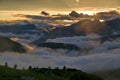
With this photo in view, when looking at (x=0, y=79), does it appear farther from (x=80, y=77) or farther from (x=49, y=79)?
(x=80, y=77)

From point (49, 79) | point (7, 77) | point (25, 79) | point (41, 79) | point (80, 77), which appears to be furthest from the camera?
point (80, 77)

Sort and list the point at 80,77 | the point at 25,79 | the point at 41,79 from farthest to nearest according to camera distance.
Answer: the point at 80,77 → the point at 41,79 → the point at 25,79

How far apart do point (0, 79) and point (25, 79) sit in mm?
6460

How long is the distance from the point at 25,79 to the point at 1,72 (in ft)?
46.7

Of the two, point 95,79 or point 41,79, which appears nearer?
point 41,79

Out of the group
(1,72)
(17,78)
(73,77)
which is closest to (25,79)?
(17,78)

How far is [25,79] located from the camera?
9400 cm

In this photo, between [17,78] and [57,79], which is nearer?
[17,78]

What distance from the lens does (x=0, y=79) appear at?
96.1m

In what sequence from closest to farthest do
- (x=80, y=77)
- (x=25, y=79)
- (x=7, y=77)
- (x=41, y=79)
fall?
(x=25, y=79), (x=7, y=77), (x=41, y=79), (x=80, y=77)

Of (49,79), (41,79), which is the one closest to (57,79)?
(49,79)

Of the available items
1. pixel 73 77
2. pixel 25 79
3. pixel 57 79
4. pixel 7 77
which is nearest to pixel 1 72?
pixel 7 77

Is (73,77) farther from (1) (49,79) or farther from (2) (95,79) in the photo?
(1) (49,79)

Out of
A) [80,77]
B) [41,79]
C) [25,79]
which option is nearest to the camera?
[25,79]
